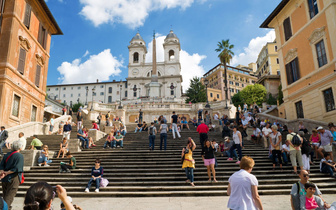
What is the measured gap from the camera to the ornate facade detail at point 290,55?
20.2m

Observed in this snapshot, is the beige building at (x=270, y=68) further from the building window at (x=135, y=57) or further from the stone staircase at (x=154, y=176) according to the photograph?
the stone staircase at (x=154, y=176)

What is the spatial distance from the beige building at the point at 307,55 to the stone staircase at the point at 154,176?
7875 mm

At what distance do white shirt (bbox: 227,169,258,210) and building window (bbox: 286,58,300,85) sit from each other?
63.5 feet

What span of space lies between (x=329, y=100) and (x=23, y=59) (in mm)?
24416

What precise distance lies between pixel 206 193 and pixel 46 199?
6784 mm

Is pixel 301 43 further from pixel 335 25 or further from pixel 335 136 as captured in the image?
pixel 335 136

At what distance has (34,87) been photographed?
21125mm

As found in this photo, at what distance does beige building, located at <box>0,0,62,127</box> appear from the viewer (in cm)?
1722

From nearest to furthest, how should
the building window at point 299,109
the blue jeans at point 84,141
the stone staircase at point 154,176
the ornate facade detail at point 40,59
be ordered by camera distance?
the stone staircase at point 154,176
the blue jeans at point 84,141
the building window at point 299,109
the ornate facade detail at point 40,59

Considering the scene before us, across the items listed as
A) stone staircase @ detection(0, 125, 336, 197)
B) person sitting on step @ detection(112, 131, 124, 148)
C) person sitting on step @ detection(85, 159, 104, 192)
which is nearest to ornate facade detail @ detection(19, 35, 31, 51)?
stone staircase @ detection(0, 125, 336, 197)

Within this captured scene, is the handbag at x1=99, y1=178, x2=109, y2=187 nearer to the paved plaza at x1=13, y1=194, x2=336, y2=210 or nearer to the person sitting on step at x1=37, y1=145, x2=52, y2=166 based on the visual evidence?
the paved plaza at x1=13, y1=194, x2=336, y2=210

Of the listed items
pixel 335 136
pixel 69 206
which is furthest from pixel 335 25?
pixel 69 206

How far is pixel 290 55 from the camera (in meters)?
20.9

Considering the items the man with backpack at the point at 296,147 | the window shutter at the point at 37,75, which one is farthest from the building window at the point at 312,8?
the window shutter at the point at 37,75
